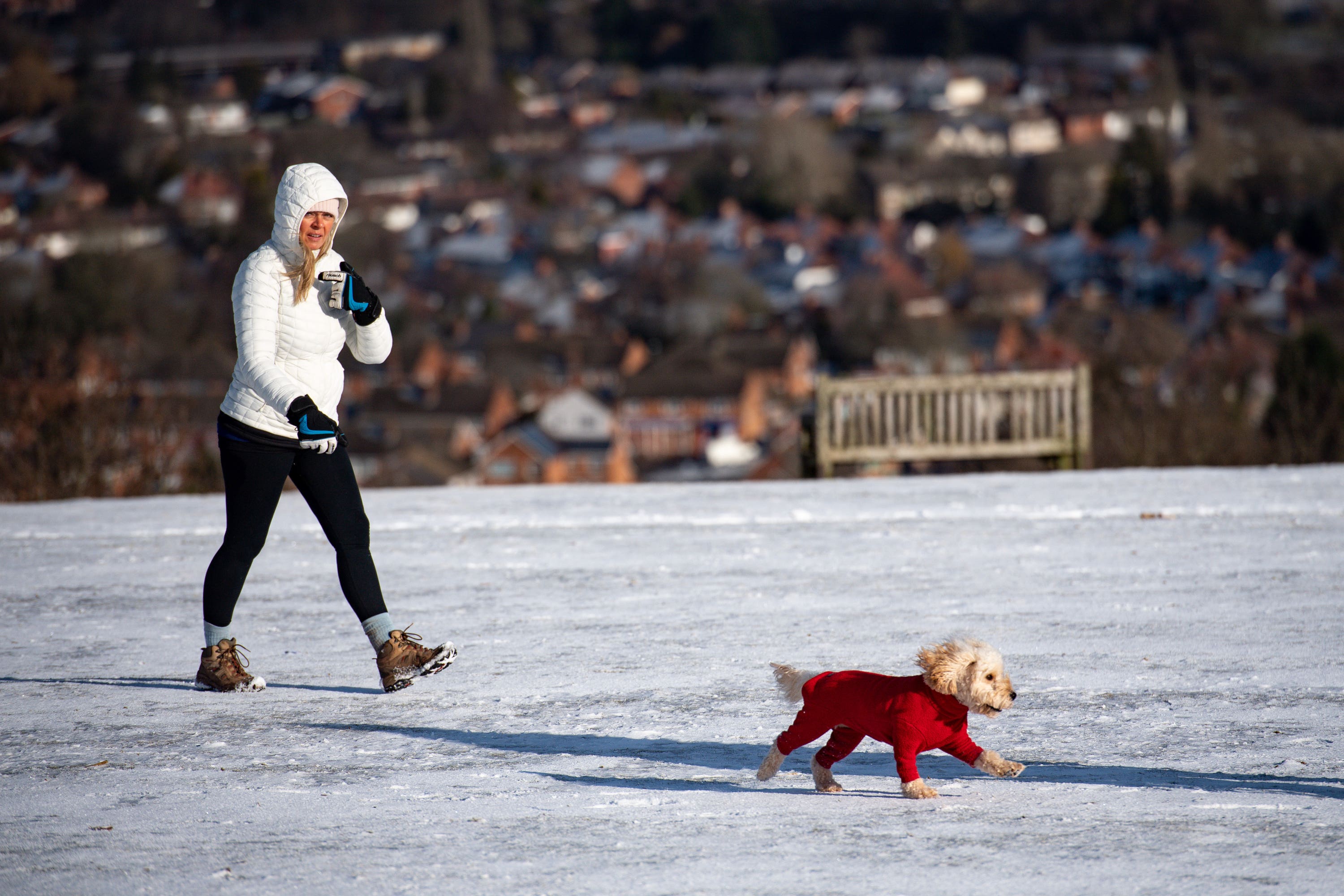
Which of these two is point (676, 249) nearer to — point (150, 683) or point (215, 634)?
point (150, 683)

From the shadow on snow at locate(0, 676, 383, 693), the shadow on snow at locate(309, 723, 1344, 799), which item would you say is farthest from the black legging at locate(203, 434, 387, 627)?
the shadow on snow at locate(309, 723, 1344, 799)

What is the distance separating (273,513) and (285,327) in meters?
0.62

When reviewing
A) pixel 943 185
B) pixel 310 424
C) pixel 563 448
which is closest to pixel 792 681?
pixel 310 424

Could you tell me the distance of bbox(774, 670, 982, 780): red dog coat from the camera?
3736 mm

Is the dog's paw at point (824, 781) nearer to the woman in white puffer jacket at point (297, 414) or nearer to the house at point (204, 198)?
the woman in white puffer jacket at point (297, 414)

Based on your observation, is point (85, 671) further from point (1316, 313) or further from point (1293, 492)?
point (1316, 313)

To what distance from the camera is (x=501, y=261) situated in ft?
453

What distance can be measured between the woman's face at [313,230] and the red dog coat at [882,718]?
7.24ft

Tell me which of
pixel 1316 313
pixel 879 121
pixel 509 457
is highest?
pixel 879 121

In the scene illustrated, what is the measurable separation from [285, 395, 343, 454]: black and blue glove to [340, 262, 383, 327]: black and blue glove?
317 millimetres

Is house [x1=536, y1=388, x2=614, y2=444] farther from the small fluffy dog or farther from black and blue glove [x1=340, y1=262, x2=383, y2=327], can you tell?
the small fluffy dog

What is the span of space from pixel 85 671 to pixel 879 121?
182039 millimetres

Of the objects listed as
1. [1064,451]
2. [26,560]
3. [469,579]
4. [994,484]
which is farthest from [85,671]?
[1064,451]

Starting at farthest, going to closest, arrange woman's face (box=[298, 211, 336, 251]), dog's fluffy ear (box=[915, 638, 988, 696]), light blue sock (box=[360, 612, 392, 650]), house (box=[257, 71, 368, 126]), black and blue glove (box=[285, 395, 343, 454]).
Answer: house (box=[257, 71, 368, 126]), light blue sock (box=[360, 612, 392, 650]), woman's face (box=[298, 211, 336, 251]), black and blue glove (box=[285, 395, 343, 454]), dog's fluffy ear (box=[915, 638, 988, 696])
